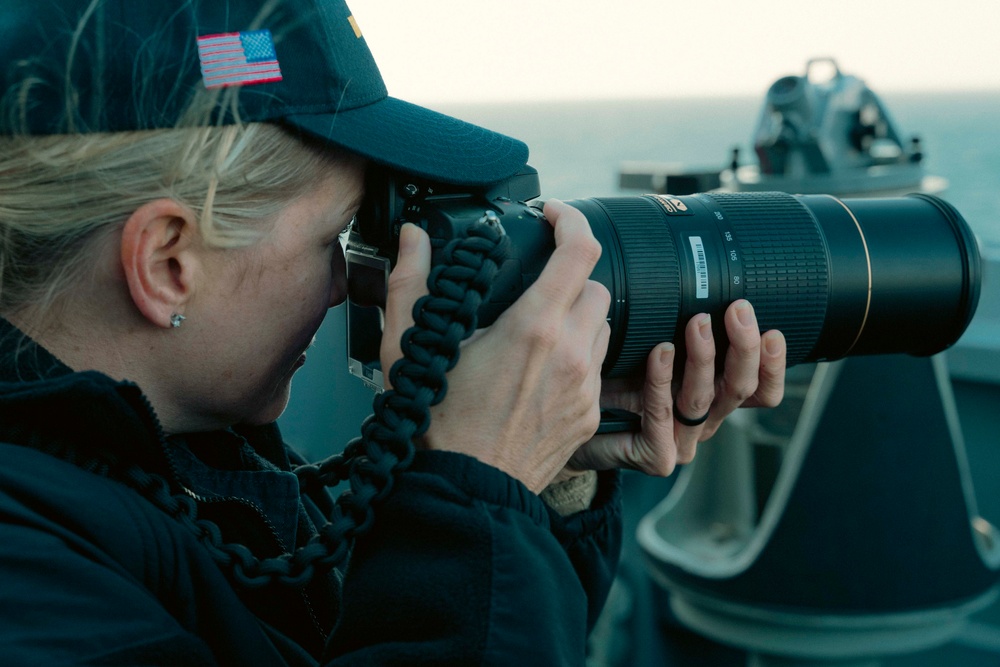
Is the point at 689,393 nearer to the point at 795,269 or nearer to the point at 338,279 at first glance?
the point at 795,269

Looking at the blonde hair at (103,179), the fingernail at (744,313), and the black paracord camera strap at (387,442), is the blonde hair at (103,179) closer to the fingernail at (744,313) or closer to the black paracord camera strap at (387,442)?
the black paracord camera strap at (387,442)

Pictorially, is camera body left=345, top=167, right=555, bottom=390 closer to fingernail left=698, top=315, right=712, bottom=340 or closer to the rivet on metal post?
the rivet on metal post

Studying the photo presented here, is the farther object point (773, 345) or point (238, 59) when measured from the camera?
point (773, 345)

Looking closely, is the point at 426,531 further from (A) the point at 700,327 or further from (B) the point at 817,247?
(B) the point at 817,247

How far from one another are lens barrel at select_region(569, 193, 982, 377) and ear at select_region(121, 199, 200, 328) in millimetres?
368

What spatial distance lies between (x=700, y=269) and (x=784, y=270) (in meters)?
0.09

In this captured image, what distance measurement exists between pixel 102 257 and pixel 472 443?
30cm

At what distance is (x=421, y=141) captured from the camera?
2.63ft

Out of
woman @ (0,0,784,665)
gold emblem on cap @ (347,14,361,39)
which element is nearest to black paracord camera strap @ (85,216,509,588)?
woman @ (0,0,784,665)

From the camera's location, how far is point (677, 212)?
96 centimetres

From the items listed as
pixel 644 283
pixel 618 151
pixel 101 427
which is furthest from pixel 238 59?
pixel 618 151

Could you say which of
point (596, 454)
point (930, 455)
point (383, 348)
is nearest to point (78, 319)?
point (383, 348)

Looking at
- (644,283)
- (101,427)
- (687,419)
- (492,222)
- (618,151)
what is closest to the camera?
(101,427)

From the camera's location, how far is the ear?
2.26 feet
